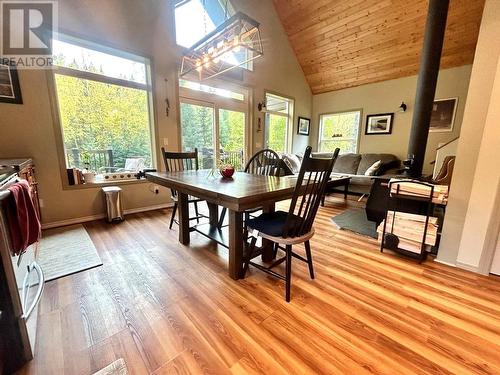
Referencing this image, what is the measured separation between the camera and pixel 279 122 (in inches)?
223

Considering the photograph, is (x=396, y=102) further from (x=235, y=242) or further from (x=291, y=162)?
(x=235, y=242)

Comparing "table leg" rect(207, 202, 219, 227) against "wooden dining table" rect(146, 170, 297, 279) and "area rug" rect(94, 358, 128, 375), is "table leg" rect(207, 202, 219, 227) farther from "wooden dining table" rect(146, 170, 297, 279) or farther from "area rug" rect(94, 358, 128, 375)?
"area rug" rect(94, 358, 128, 375)

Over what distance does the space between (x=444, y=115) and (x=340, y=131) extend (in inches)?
84.0

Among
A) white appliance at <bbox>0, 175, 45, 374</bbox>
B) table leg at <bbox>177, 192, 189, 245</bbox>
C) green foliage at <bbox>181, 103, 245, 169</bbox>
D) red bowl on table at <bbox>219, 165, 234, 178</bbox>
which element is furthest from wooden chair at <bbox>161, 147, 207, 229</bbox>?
white appliance at <bbox>0, 175, 45, 374</bbox>

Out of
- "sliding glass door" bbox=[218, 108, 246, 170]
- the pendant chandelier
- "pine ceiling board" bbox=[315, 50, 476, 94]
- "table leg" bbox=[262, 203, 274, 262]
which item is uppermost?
"pine ceiling board" bbox=[315, 50, 476, 94]

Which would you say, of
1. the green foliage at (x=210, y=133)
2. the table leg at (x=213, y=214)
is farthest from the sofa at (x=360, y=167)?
the table leg at (x=213, y=214)

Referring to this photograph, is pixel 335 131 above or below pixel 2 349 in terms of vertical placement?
above

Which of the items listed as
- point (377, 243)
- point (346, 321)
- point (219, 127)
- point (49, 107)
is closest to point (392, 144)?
point (377, 243)

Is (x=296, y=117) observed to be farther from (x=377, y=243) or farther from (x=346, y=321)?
(x=346, y=321)

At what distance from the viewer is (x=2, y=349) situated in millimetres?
1001

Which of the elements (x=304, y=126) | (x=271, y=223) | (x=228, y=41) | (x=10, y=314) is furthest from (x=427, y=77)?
(x=10, y=314)

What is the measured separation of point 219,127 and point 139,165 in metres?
1.70

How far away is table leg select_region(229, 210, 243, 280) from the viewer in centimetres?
167

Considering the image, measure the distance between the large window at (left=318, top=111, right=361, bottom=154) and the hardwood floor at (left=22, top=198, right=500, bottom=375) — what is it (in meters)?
4.30
